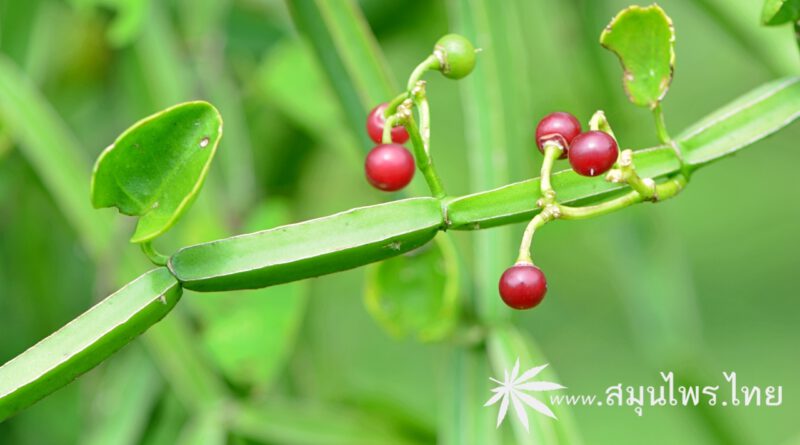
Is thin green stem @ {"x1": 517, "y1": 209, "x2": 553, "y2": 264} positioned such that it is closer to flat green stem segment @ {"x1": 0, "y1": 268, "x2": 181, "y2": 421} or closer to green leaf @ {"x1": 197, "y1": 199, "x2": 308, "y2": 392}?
flat green stem segment @ {"x1": 0, "y1": 268, "x2": 181, "y2": 421}

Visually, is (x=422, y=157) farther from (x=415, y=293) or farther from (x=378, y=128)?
(x=415, y=293)

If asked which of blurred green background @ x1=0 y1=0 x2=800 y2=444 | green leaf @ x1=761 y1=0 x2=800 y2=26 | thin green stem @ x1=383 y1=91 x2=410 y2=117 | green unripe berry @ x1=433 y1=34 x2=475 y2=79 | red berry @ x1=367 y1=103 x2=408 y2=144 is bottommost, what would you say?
thin green stem @ x1=383 y1=91 x2=410 y2=117

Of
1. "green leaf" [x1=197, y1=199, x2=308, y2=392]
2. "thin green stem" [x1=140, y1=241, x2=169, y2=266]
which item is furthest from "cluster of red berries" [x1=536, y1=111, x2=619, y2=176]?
"green leaf" [x1=197, y1=199, x2=308, y2=392]

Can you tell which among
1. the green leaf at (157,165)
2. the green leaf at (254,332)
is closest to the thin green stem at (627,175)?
the green leaf at (157,165)

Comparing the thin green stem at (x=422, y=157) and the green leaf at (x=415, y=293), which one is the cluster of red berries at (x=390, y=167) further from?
the green leaf at (x=415, y=293)

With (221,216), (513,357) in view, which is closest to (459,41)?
(513,357)

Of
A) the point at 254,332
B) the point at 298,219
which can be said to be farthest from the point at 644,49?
the point at 298,219
